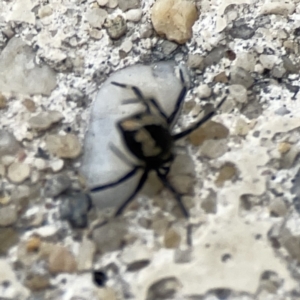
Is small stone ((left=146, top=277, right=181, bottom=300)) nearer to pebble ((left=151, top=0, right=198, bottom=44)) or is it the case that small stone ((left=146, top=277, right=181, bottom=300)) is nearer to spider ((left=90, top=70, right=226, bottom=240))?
spider ((left=90, top=70, right=226, bottom=240))

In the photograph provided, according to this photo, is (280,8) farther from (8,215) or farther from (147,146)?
(8,215)

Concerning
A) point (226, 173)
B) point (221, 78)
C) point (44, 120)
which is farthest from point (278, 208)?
point (44, 120)

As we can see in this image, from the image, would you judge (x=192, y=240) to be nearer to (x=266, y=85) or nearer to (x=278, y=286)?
(x=278, y=286)

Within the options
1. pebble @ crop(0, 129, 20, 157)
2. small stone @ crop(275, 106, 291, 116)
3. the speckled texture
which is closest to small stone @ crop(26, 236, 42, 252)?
the speckled texture

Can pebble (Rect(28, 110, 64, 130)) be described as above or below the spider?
above

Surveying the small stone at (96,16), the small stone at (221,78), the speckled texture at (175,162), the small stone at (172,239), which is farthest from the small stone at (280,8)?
the small stone at (172,239)

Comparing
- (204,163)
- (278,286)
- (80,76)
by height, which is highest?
(80,76)

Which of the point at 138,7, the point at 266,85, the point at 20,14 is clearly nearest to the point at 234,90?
the point at 266,85
